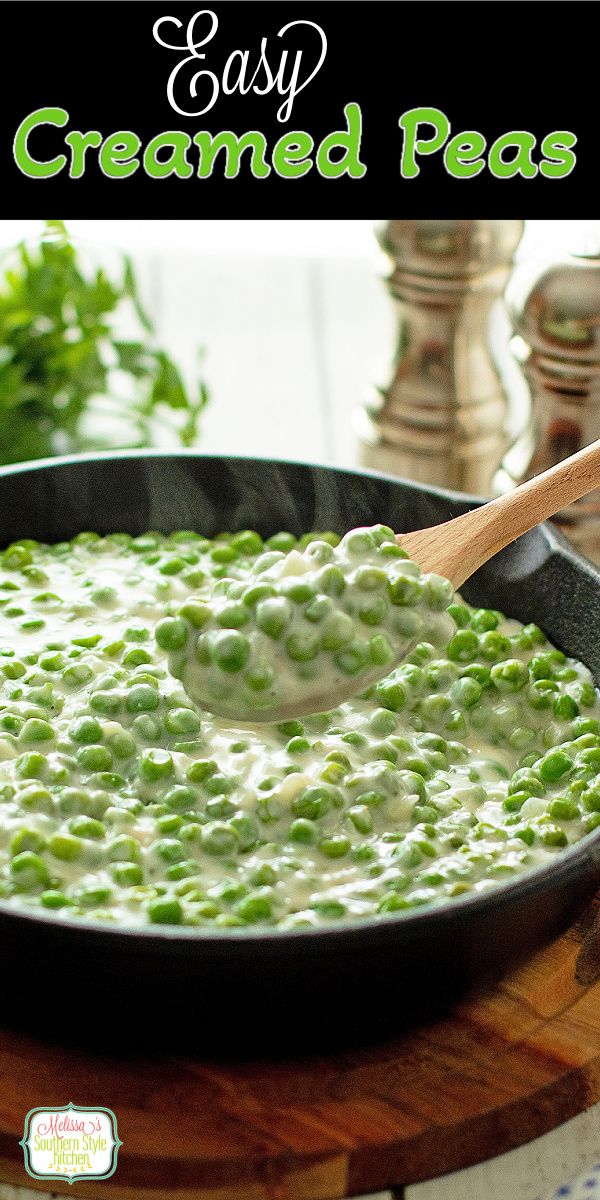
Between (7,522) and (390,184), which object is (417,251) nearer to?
(390,184)

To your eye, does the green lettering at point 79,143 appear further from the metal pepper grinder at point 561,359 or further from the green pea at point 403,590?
the green pea at point 403,590

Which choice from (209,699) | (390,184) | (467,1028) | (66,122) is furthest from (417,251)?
(467,1028)

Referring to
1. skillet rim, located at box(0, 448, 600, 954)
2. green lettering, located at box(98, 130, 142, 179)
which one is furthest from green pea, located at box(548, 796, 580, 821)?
green lettering, located at box(98, 130, 142, 179)

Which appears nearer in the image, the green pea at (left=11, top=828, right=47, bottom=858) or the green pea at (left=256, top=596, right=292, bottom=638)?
the green pea at (left=11, top=828, right=47, bottom=858)

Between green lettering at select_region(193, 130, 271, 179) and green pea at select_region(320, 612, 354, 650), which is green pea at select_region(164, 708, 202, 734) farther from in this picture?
green lettering at select_region(193, 130, 271, 179)

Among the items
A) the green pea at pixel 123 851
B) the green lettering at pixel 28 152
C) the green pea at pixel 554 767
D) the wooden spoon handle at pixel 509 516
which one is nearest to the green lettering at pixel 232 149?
the green lettering at pixel 28 152

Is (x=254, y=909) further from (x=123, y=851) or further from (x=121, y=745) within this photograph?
(x=121, y=745)
